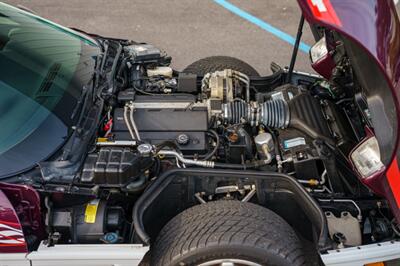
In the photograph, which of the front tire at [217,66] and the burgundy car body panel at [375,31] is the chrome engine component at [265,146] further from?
the front tire at [217,66]

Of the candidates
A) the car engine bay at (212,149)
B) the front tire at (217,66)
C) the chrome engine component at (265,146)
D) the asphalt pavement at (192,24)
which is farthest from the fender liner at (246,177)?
the asphalt pavement at (192,24)

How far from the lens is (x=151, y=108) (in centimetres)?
306

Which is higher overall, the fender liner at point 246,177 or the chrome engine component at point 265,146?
the chrome engine component at point 265,146

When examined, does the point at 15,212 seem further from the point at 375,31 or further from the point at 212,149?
the point at 375,31

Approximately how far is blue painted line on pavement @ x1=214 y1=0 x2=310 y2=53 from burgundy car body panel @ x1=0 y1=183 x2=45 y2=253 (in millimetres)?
3925

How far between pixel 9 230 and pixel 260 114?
1647mm

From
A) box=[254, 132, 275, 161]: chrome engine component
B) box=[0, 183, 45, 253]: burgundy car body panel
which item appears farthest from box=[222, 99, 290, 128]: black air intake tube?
box=[0, 183, 45, 253]: burgundy car body panel

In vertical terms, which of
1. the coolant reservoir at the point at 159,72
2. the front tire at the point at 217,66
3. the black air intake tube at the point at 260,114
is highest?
the front tire at the point at 217,66

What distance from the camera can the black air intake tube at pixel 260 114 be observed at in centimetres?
303

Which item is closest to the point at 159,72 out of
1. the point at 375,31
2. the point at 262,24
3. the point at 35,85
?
the point at 35,85

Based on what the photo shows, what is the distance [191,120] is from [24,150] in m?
1.01

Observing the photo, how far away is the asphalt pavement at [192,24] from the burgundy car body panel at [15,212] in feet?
10.0

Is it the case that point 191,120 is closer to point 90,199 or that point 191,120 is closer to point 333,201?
point 90,199

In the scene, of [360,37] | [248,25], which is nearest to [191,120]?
[360,37]
